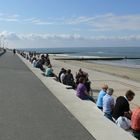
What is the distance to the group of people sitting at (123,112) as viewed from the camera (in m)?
8.83

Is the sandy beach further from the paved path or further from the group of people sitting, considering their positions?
the group of people sitting

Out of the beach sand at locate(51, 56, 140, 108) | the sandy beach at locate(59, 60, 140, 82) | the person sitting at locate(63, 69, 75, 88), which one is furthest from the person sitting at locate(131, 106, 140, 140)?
the sandy beach at locate(59, 60, 140, 82)

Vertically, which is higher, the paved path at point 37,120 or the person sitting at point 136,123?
the person sitting at point 136,123

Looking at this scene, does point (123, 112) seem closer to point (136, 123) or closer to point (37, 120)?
point (136, 123)

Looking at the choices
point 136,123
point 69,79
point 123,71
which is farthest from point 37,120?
point 123,71

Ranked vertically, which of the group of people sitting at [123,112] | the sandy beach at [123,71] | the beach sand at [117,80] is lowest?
the sandy beach at [123,71]

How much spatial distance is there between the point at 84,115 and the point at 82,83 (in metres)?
3.69

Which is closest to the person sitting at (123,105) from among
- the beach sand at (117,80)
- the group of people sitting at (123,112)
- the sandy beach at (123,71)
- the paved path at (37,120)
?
the group of people sitting at (123,112)

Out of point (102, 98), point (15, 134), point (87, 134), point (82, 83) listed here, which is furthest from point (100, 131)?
point (82, 83)

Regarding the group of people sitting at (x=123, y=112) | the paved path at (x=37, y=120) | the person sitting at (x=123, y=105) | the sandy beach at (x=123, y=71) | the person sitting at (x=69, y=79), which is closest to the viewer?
the paved path at (x=37, y=120)

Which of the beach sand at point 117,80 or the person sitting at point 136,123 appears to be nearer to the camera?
the person sitting at point 136,123

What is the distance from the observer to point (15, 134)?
344 inches

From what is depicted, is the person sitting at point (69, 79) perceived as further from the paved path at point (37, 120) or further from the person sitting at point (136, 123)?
the person sitting at point (136, 123)

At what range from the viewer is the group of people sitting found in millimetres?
8828
